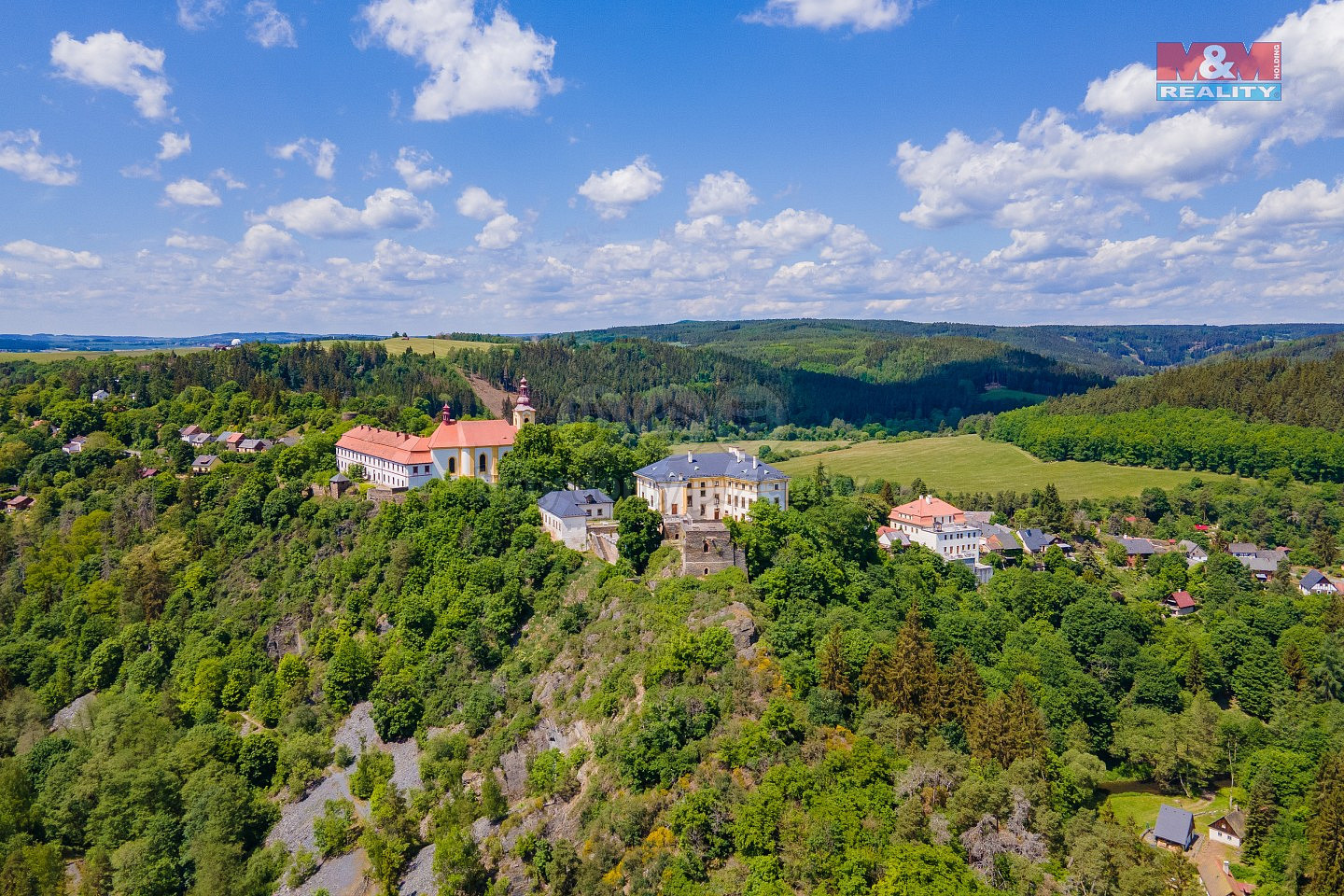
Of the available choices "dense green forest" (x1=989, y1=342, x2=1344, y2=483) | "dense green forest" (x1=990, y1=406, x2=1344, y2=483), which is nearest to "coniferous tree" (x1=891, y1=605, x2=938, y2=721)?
"dense green forest" (x1=990, y1=406, x2=1344, y2=483)

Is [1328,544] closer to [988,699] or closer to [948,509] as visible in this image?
[948,509]

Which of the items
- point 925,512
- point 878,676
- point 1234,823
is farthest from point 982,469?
point 878,676

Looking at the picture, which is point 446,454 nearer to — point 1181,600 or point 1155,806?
point 1155,806

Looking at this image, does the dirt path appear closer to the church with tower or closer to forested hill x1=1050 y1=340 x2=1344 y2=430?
the church with tower

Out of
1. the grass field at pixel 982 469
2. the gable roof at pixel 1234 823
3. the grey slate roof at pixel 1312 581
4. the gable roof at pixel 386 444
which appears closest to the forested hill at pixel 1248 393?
the grass field at pixel 982 469

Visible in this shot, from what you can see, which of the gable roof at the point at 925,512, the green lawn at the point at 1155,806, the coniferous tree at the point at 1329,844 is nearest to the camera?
the coniferous tree at the point at 1329,844

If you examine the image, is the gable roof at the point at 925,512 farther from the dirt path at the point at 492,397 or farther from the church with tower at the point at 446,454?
the dirt path at the point at 492,397
